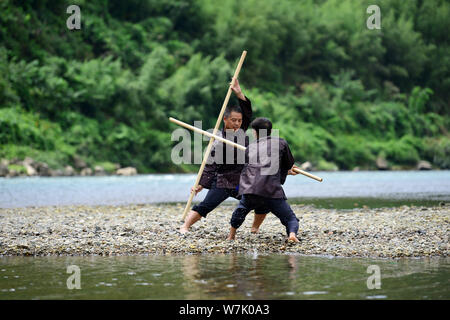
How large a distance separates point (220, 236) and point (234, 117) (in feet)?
6.10

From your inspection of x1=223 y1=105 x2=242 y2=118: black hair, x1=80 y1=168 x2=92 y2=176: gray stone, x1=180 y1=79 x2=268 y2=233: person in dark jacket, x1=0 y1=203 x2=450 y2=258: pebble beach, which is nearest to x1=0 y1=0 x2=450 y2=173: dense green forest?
x1=80 y1=168 x2=92 y2=176: gray stone

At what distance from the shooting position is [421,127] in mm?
61781

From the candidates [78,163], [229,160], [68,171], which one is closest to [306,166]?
[78,163]

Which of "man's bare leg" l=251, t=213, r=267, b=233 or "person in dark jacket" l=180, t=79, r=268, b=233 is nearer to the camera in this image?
"person in dark jacket" l=180, t=79, r=268, b=233

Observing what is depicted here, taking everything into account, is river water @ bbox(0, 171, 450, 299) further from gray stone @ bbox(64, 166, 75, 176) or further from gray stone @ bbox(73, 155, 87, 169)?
gray stone @ bbox(73, 155, 87, 169)

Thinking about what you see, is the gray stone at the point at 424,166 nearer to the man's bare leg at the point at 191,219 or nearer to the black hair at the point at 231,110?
the man's bare leg at the point at 191,219

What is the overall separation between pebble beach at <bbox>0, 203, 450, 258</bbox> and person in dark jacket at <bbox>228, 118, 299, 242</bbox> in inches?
17.7

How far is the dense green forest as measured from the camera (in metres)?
38.1

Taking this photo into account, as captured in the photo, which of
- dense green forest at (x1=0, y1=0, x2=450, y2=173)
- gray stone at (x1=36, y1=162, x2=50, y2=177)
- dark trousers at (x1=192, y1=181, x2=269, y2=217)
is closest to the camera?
dark trousers at (x1=192, y1=181, x2=269, y2=217)

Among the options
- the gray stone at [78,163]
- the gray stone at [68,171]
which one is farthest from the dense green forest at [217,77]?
the gray stone at [68,171]

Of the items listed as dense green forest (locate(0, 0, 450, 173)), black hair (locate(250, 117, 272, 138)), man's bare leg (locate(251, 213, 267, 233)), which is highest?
dense green forest (locate(0, 0, 450, 173))

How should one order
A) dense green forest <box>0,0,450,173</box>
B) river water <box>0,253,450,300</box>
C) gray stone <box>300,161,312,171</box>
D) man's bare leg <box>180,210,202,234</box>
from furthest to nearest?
gray stone <box>300,161,312,171</box> → dense green forest <box>0,0,450,173</box> → man's bare leg <box>180,210,202,234</box> → river water <box>0,253,450,300</box>
